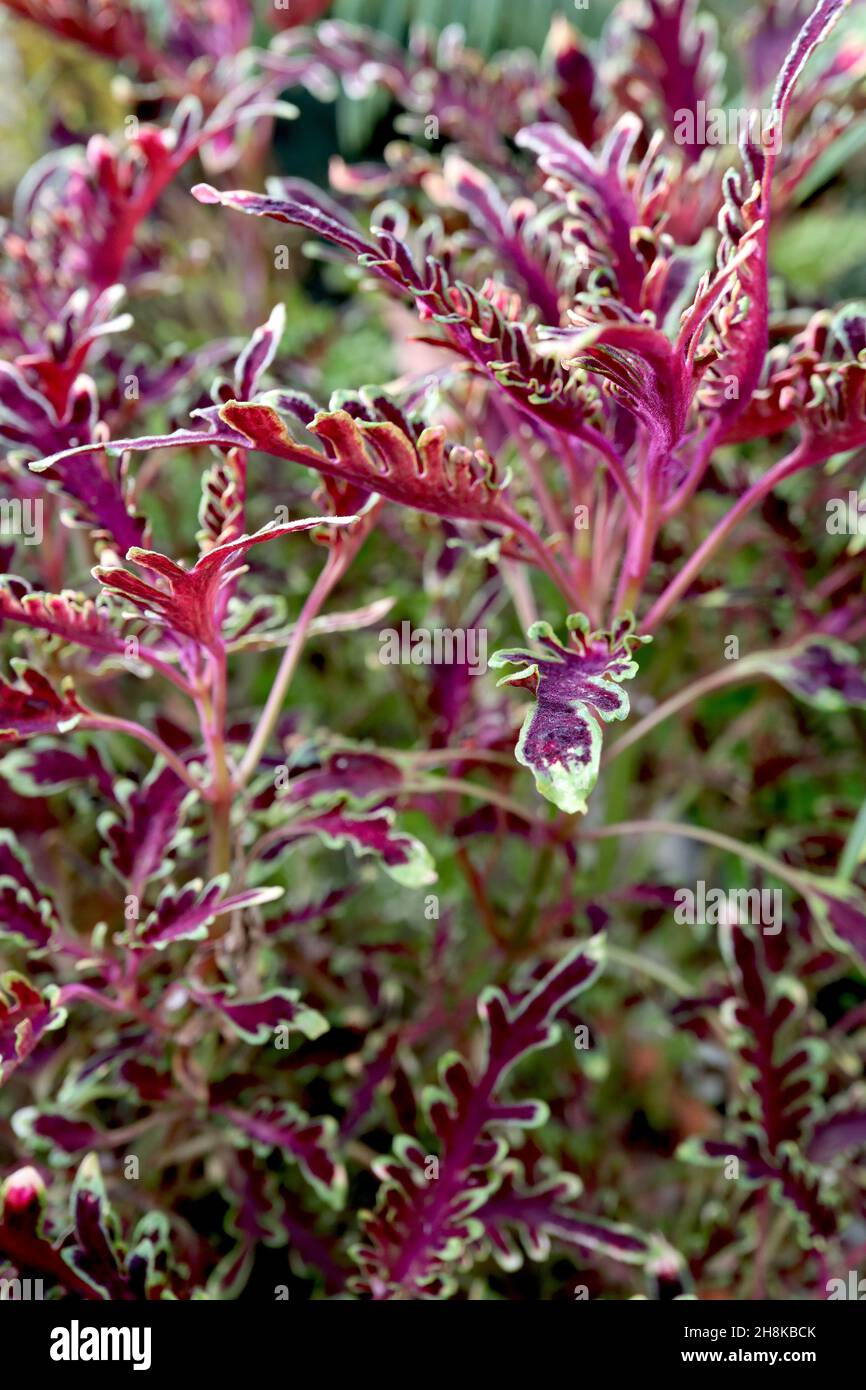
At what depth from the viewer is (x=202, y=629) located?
56 cm

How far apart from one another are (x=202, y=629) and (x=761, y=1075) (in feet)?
1.69

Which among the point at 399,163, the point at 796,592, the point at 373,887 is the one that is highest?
the point at 399,163

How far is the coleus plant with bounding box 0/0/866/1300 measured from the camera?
21.9 inches

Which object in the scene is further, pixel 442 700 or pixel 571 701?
pixel 442 700

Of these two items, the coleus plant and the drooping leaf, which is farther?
the coleus plant

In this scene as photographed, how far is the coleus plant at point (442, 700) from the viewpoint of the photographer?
56 cm

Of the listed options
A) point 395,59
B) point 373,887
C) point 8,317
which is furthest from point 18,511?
point 373,887

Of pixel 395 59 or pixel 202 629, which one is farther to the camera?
pixel 395 59

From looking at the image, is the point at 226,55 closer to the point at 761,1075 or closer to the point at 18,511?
the point at 18,511

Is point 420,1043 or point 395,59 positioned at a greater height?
point 395,59

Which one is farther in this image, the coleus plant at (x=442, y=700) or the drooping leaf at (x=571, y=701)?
the coleus plant at (x=442, y=700)

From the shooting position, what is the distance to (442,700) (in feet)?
2.73

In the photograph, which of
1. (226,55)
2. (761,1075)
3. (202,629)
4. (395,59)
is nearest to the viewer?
(202,629)
